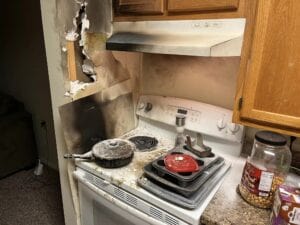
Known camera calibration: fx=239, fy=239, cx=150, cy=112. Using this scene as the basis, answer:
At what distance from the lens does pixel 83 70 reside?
110cm

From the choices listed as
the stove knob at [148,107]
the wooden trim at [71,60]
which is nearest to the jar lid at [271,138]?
the stove knob at [148,107]

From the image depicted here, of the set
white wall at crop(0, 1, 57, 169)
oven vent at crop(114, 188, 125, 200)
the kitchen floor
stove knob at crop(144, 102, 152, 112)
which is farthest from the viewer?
white wall at crop(0, 1, 57, 169)

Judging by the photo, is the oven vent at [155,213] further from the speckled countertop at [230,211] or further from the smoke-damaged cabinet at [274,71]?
the smoke-damaged cabinet at [274,71]

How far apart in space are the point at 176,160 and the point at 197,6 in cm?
58

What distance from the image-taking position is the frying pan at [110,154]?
3.36 feet

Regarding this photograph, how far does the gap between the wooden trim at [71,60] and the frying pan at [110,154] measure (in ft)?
1.11

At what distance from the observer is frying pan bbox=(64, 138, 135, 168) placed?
1.02 m

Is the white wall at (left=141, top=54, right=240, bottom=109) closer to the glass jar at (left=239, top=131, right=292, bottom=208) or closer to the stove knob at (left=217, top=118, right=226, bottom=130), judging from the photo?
the stove knob at (left=217, top=118, right=226, bottom=130)

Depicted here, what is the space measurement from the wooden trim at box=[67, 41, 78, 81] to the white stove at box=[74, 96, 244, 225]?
39cm

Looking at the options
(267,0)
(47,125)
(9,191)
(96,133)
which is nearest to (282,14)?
(267,0)

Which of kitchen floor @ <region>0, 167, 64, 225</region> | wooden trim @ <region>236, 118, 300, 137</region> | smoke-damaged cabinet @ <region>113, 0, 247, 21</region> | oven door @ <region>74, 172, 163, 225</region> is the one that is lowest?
kitchen floor @ <region>0, 167, 64, 225</region>

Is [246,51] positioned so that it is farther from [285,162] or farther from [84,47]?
[84,47]

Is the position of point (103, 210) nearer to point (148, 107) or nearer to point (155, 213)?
point (155, 213)

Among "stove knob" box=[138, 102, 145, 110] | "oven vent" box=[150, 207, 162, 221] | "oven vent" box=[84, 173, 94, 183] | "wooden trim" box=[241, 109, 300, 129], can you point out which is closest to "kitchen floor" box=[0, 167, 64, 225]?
"oven vent" box=[84, 173, 94, 183]
